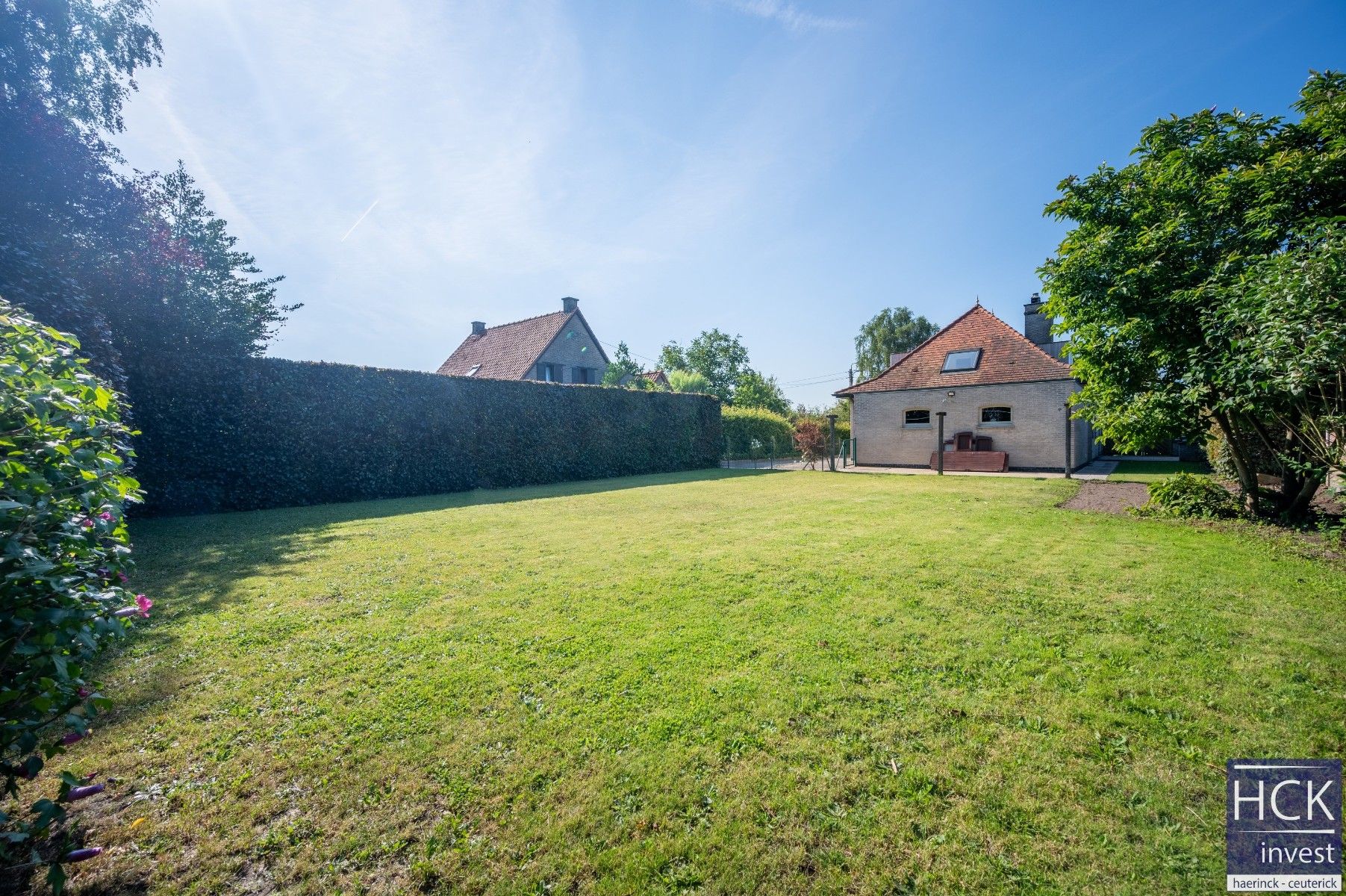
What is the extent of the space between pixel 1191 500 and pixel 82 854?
11.7 meters

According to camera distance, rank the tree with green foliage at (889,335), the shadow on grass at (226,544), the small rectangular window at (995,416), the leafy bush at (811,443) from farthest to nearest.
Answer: the tree with green foliage at (889,335) → the leafy bush at (811,443) → the small rectangular window at (995,416) → the shadow on grass at (226,544)

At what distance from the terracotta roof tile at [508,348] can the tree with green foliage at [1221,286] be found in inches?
823

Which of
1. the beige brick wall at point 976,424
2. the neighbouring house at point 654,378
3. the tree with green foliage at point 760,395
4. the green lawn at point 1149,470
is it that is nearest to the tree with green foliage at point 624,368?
the neighbouring house at point 654,378

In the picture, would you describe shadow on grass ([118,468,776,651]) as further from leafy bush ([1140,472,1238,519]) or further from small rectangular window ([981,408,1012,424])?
small rectangular window ([981,408,1012,424])

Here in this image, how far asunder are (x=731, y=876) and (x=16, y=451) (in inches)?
107

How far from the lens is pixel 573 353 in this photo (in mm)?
25766

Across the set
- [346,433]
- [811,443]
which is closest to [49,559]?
[346,433]

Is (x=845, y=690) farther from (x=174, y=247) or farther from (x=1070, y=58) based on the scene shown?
(x=174, y=247)

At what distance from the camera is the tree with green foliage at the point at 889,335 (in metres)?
45.6

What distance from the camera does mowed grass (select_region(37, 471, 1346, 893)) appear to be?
179 centimetres

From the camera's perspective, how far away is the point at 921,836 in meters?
1.86

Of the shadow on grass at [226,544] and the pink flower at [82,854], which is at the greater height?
the shadow on grass at [226,544]

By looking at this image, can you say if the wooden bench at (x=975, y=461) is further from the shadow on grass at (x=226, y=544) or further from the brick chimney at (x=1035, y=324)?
the shadow on grass at (x=226, y=544)

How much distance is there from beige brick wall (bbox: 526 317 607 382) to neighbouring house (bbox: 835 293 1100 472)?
1323 cm
